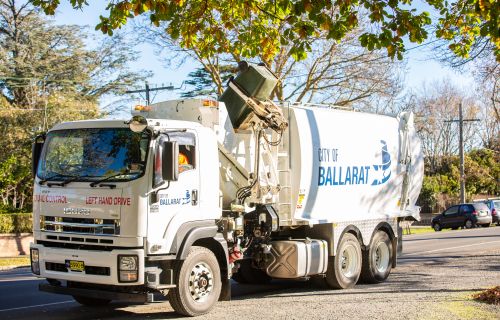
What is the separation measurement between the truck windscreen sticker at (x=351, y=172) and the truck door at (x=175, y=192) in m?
3.11

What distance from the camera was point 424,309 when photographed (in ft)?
31.4

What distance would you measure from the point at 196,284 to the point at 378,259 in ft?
17.3

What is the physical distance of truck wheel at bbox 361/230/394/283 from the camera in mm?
12898

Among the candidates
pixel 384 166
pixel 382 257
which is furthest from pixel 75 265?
pixel 384 166

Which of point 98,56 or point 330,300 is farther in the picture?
point 98,56

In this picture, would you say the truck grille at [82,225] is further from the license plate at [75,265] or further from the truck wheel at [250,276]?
the truck wheel at [250,276]

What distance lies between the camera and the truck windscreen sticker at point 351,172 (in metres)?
11.9

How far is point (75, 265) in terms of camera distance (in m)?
8.81

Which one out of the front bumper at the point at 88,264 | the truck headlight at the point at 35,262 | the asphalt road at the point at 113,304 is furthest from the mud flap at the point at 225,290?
the truck headlight at the point at 35,262

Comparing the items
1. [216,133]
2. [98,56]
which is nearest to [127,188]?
[216,133]

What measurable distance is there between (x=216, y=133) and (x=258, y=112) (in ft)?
3.02

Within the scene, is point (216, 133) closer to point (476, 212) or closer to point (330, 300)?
point (330, 300)

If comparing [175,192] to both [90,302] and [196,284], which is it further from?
[90,302]

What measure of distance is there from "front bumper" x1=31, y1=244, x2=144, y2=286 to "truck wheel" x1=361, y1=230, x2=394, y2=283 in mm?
5673
